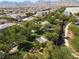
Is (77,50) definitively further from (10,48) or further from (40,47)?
(10,48)

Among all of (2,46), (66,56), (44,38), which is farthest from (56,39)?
(66,56)

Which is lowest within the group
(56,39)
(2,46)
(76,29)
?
(76,29)

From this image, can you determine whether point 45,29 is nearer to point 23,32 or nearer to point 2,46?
point 23,32

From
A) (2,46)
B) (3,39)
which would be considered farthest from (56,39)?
(2,46)

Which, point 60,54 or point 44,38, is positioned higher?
point 60,54

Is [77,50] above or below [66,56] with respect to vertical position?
below

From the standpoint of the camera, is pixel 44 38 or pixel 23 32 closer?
pixel 44 38

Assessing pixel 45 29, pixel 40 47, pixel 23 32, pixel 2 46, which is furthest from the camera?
pixel 45 29

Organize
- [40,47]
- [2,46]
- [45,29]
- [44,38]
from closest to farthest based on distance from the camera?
1. [2,46]
2. [40,47]
3. [44,38]
4. [45,29]

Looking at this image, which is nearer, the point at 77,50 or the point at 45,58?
the point at 45,58
